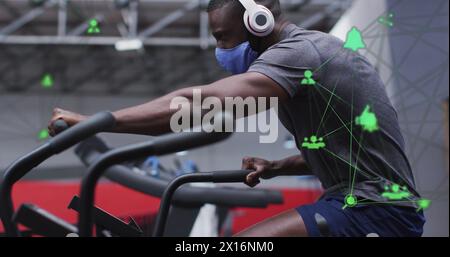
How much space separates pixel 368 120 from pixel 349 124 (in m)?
0.04

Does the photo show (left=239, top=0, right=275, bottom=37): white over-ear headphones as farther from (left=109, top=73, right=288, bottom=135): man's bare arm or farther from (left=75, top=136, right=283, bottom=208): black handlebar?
(left=75, top=136, right=283, bottom=208): black handlebar

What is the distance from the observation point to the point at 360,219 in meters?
0.84

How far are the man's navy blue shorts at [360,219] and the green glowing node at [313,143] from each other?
0.10m

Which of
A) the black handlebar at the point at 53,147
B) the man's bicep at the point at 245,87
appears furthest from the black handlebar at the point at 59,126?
the man's bicep at the point at 245,87

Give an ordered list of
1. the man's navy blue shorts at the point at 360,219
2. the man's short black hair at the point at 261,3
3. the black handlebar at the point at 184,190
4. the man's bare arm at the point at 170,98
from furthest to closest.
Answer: the black handlebar at the point at 184,190 → the man's short black hair at the point at 261,3 → the man's navy blue shorts at the point at 360,219 → the man's bare arm at the point at 170,98

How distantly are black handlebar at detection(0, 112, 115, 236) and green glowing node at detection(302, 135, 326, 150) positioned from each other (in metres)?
0.40

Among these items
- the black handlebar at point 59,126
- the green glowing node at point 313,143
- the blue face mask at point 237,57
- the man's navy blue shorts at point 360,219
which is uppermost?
the blue face mask at point 237,57

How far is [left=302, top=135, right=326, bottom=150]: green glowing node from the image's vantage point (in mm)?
881

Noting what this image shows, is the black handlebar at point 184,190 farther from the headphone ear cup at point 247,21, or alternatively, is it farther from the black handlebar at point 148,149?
the black handlebar at point 148,149

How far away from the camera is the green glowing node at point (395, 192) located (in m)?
0.85
